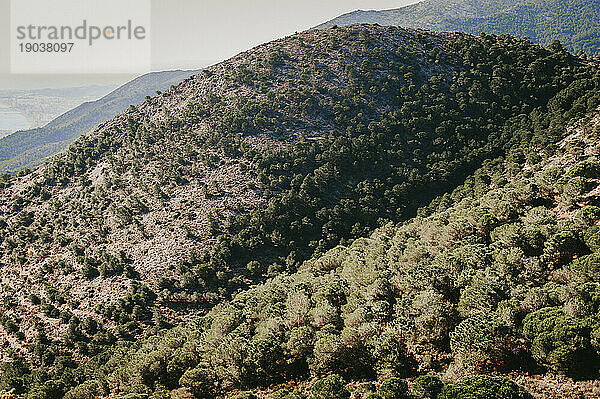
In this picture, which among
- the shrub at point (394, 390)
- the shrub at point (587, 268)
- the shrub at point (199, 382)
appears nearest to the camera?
the shrub at point (394, 390)

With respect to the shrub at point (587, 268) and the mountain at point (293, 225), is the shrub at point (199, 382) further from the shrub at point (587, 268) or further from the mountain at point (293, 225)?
the shrub at point (587, 268)

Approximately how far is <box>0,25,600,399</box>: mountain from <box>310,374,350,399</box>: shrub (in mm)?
92

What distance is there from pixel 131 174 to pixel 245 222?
114 ft

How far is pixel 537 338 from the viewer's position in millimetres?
19219

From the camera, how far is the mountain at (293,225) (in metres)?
26.0

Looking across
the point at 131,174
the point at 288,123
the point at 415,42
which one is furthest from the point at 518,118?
the point at 131,174

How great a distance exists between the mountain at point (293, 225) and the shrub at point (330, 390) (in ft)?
0.30

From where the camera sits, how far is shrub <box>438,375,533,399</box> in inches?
626

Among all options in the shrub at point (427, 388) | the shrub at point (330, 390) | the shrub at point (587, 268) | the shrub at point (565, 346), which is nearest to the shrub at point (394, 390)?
the shrub at point (427, 388)

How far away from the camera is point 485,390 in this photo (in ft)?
52.5

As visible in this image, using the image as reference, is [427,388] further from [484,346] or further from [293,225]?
[293,225]

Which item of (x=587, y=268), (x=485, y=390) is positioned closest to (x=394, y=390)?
(x=485, y=390)

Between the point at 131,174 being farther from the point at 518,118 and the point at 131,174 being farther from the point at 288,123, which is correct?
the point at 518,118

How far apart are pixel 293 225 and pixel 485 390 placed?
57727 mm
